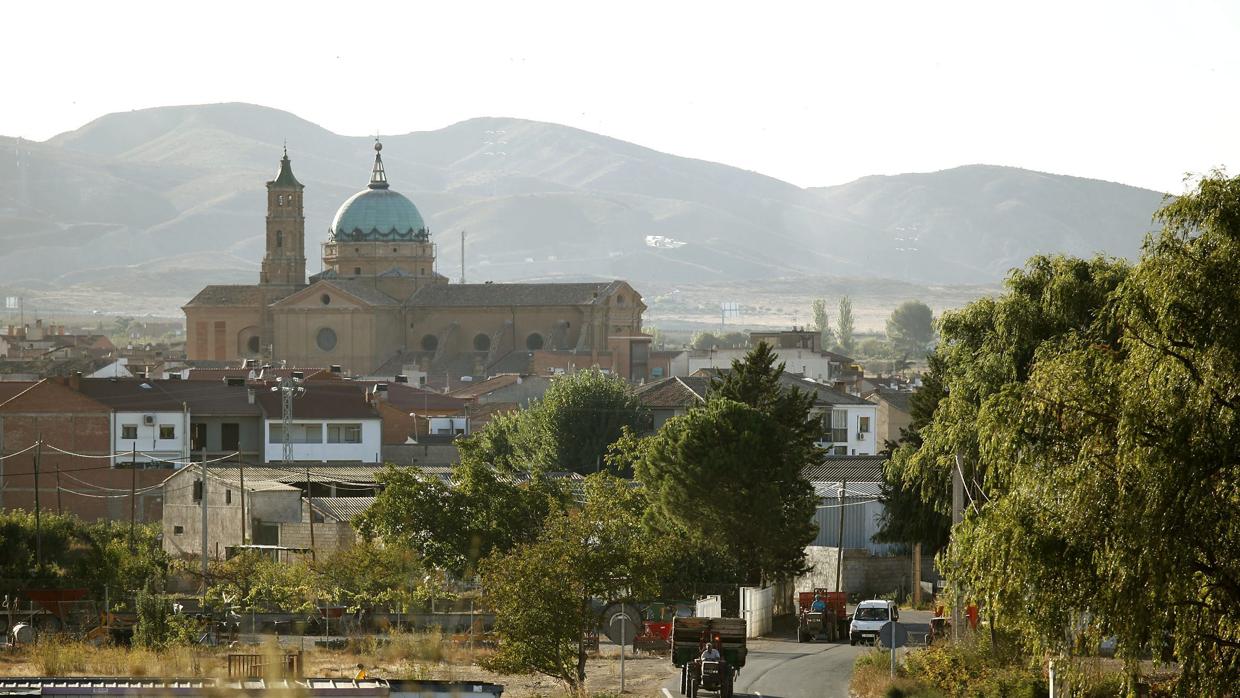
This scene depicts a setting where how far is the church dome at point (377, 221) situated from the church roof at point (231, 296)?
303 inches

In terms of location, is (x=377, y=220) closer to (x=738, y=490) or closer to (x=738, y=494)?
(x=738, y=490)

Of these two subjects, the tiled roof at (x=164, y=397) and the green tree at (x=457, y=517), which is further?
the tiled roof at (x=164, y=397)

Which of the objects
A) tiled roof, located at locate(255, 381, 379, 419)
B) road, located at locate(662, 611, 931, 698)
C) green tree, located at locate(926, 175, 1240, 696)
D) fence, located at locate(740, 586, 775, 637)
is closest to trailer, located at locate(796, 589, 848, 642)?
road, located at locate(662, 611, 931, 698)

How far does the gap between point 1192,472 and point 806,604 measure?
82.4ft

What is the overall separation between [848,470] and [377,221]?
80085mm

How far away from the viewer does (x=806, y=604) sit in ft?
140

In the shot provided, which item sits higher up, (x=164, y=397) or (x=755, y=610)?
(x=164, y=397)

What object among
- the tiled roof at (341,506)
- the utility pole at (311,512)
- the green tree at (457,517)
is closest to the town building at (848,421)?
the utility pole at (311,512)

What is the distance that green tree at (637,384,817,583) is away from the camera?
4484 centimetres

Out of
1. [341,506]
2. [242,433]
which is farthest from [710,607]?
[242,433]

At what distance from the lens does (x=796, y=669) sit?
33.8 metres

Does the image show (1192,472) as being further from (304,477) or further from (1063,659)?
(304,477)

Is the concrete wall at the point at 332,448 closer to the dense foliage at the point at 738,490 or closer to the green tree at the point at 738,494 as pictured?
the dense foliage at the point at 738,490

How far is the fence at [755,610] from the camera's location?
41.3 meters
